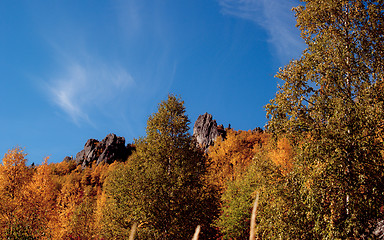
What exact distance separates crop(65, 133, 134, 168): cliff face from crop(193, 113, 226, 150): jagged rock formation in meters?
34.1

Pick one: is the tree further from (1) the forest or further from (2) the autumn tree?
(2) the autumn tree

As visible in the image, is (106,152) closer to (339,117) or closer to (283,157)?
(283,157)

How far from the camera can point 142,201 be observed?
18.9 m

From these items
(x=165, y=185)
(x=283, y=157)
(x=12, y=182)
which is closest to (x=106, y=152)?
(x=12, y=182)

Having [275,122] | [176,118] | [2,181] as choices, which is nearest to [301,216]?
[275,122]

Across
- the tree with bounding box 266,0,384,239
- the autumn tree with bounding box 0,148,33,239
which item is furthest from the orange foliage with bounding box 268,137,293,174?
the autumn tree with bounding box 0,148,33,239

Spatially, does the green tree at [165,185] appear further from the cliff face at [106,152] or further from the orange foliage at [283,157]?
the cliff face at [106,152]

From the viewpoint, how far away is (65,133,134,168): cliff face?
125 meters

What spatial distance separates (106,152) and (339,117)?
12448 centimetres

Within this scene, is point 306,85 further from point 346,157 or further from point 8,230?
point 8,230

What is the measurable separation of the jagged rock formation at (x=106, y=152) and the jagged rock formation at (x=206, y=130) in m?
34.1

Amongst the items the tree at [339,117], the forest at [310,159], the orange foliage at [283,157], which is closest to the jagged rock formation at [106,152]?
the orange foliage at [283,157]

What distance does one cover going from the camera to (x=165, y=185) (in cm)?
1964

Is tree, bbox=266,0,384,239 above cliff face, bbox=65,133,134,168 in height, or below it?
below
